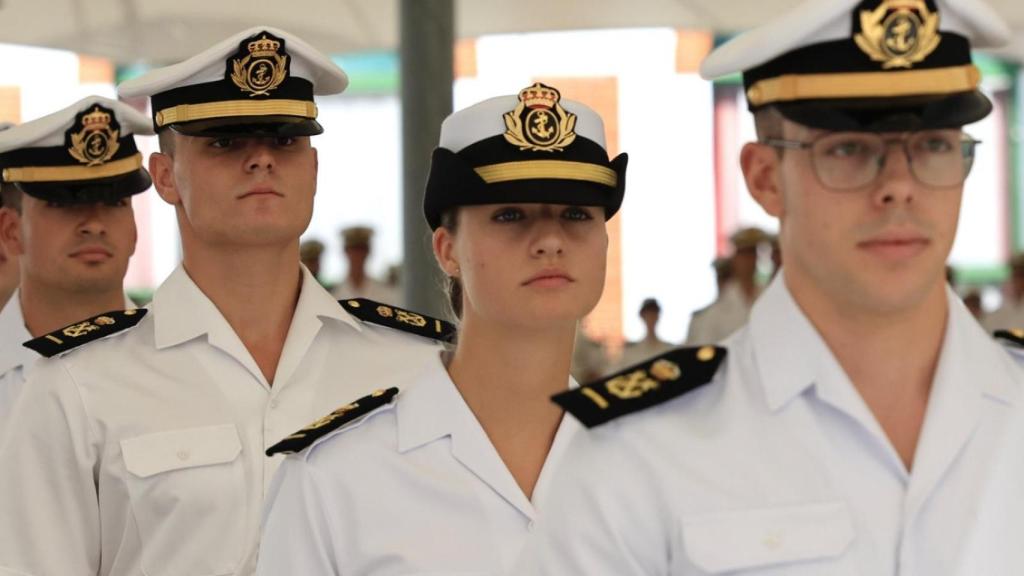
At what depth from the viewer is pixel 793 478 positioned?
2193 millimetres

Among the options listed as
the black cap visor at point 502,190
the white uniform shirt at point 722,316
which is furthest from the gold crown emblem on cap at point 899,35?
the white uniform shirt at point 722,316

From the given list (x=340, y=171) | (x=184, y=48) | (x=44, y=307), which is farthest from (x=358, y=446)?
(x=340, y=171)

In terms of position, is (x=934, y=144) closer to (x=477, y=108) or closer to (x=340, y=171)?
(x=477, y=108)

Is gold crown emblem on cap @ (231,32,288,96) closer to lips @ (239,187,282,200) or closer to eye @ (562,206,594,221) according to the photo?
lips @ (239,187,282,200)

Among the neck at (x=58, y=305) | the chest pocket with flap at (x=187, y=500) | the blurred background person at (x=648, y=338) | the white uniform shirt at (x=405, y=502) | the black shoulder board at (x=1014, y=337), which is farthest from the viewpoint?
the blurred background person at (x=648, y=338)

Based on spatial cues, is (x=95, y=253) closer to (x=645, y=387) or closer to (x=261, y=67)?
(x=261, y=67)

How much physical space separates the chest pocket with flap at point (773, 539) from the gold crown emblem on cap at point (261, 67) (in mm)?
1836

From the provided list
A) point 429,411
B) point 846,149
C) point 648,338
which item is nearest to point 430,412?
point 429,411

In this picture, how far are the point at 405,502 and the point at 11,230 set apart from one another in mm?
2265

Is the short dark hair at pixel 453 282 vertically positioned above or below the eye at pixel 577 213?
below

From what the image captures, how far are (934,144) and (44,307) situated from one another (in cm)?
302

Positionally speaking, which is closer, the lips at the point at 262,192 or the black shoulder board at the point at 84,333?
the lips at the point at 262,192

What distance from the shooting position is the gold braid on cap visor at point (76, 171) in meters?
4.55

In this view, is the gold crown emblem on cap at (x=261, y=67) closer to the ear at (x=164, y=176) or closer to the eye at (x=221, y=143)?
the eye at (x=221, y=143)
